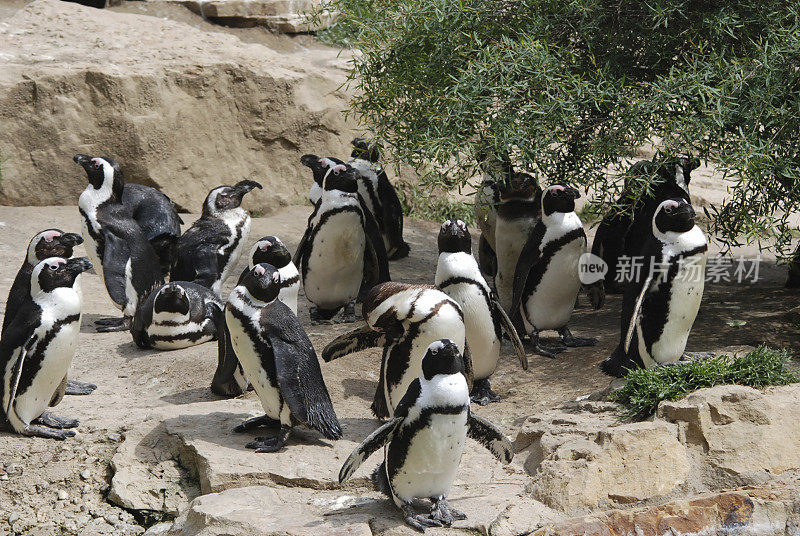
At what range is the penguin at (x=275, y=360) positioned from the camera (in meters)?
4.64

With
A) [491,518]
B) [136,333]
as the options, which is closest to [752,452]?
[491,518]

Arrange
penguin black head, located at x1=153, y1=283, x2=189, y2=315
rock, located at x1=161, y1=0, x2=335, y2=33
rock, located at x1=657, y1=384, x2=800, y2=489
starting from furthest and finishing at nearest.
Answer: rock, located at x1=161, y1=0, x2=335, y2=33 → penguin black head, located at x1=153, y1=283, x2=189, y2=315 → rock, located at x1=657, y1=384, x2=800, y2=489

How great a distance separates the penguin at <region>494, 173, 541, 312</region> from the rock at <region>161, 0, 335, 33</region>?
6074 mm

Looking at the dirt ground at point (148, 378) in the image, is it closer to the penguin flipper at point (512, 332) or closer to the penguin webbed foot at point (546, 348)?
the penguin webbed foot at point (546, 348)

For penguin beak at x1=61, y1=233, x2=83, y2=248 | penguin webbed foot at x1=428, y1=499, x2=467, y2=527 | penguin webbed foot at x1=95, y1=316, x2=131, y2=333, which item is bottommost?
penguin webbed foot at x1=95, y1=316, x2=131, y2=333

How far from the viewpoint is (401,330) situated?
194 inches

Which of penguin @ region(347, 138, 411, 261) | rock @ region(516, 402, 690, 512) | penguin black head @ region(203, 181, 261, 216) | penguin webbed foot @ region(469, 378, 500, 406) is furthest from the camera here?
penguin @ region(347, 138, 411, 261)

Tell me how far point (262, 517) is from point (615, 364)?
8.64 ft

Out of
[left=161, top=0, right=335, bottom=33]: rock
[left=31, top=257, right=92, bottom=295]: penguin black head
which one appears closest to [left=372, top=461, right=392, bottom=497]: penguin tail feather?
[left=31, top=257, right=92, bottom=295]: penguin black head

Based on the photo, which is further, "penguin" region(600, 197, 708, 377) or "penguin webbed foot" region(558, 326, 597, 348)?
"penguin webbed foot" region(558, 326, 597, 348)

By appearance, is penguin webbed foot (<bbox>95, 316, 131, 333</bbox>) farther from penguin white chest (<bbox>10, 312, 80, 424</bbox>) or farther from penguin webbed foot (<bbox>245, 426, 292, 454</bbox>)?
penguin webbed foot (<bbox>245, 426, 292, 454</bbox>)

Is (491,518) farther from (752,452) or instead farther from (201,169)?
(201,169)

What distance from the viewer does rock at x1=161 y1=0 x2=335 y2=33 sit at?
12.4m

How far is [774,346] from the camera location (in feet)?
20.7
